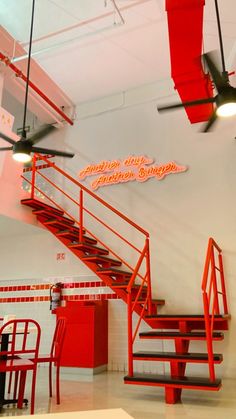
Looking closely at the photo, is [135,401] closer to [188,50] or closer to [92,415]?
[92,415]

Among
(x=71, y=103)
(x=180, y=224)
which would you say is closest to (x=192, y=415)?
(x=180, y=224)

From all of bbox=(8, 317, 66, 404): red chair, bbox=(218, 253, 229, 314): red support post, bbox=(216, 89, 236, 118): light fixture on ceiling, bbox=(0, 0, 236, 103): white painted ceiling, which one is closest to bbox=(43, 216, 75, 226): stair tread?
bbox=(8, 317, 66, 404): red chair

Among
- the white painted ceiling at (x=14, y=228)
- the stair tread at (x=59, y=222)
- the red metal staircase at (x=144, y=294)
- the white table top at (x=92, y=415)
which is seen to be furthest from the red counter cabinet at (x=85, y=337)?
the white table top at (x=92, y=415)

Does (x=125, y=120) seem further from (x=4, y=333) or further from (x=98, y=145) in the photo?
(x=4, y=333)

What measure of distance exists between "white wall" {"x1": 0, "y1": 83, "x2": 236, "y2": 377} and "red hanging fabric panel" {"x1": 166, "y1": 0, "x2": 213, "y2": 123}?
804 millimetres

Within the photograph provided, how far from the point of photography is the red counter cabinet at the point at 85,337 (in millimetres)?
5520

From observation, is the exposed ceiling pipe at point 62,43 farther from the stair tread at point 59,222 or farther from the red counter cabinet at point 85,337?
the red counter cabinet at point 85,337

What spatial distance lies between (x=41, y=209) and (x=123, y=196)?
5.49 feet

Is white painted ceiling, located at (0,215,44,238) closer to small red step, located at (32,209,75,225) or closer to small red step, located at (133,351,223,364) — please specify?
small red step, located at (32,209,75,225)

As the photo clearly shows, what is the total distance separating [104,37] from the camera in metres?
5.85

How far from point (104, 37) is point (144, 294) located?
4.61 metres

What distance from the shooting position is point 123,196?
6.68 metres

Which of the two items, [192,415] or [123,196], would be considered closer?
[192,415]

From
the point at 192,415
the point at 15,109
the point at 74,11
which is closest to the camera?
the point at 192,415
